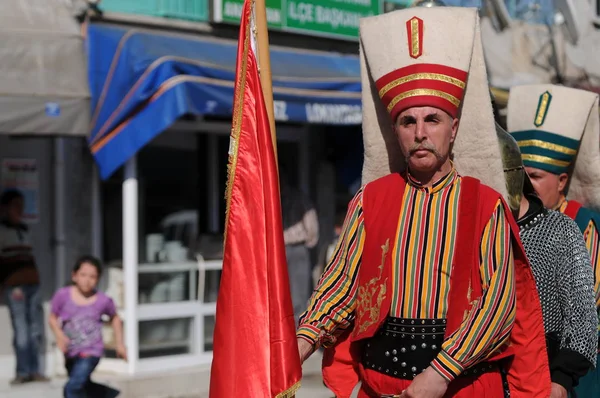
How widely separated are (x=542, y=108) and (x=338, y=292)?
174 cm

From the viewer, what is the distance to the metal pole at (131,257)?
374 inches

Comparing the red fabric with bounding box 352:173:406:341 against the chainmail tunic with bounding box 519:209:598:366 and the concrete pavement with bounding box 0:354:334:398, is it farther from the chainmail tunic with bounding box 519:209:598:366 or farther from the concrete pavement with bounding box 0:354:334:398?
the concrete pavement with bounding box 0:354:334:398

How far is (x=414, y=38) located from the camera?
3.51m

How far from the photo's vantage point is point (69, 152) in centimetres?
984

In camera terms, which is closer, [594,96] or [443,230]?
[443,230]

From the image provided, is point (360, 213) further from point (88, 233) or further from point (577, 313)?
point (88, 233)

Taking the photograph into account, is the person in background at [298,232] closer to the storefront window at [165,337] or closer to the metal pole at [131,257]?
the storefront window at [165,337]

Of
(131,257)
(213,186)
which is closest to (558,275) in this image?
(131,257)

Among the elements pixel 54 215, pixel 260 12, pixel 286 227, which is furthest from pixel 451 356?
pixel 286 227

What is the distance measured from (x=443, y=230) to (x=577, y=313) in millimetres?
905

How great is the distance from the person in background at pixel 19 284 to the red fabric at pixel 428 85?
6378 mm

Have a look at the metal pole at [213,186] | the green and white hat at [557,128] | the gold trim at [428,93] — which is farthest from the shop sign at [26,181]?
the gold trim at [428,93]

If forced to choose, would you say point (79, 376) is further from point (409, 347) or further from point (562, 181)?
point (409, 347)

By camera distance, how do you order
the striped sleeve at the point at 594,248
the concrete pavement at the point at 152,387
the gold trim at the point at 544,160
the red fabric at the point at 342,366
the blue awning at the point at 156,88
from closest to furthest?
the red fabric at the point at 342,366 < the striped sleeve at the point at 594,248 < the gold trim at the point at 544,160 < the blue awning at the point at 156,88 < the concrete pavement at the point at 152,387
